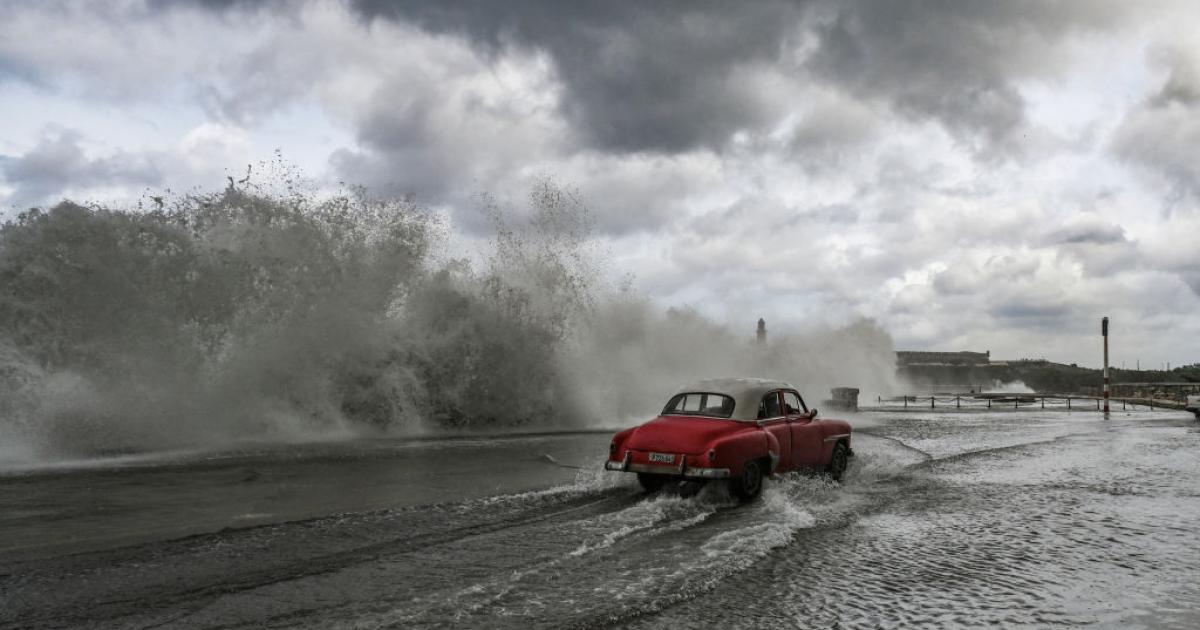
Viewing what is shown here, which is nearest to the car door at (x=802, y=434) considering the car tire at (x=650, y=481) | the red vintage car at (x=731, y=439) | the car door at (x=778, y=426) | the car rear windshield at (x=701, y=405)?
the red vintage car at (x=731, y=439)

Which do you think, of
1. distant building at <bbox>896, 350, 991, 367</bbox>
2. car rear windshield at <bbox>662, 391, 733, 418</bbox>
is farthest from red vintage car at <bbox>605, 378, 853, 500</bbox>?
distant building at <bbox>896, 350, 991, 367</bbox>

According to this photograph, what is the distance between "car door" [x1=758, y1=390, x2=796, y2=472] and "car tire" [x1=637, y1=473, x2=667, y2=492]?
1.53 m

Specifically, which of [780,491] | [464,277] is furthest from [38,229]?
[780,491]

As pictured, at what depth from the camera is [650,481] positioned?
33.8ft

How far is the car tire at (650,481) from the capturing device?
10.2m

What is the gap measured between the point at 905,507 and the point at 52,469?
11.9 meters

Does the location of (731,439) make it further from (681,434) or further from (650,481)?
(650,481)

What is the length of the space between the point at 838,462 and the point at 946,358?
Answer: 124m

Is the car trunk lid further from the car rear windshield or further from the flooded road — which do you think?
the flooded road

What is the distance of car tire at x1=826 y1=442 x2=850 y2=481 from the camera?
12.2 meters

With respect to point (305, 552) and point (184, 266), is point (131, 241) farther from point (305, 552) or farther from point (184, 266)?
point (305, 552)

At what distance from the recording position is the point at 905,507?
31.7ft

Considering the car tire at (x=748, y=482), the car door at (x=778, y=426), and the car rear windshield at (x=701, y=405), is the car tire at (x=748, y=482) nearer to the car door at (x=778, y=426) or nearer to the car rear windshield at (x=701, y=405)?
the car door at (x=778, y=426)

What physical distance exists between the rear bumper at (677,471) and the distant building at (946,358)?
117685 mm
